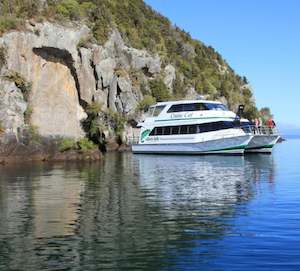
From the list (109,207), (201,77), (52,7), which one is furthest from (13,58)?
(201,77)

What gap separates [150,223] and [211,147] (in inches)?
1425

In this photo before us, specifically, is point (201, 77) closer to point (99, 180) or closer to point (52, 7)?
point (52, 7)

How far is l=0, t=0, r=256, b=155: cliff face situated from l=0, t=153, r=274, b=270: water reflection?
16524 mm

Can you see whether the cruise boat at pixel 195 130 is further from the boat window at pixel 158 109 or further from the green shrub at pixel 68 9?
the green shrub at pixel 68 9

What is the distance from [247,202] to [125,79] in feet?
158

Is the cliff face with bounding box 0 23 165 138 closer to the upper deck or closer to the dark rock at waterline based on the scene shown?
the dark rock at waterline

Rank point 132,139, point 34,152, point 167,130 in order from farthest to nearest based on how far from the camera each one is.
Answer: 1. point 132,139
2. point 167,130
3. point 34,152

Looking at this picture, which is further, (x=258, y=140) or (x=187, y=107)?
(x=187, y=107)

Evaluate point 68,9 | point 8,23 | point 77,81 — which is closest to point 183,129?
point 77,81

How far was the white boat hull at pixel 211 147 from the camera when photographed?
168 ft

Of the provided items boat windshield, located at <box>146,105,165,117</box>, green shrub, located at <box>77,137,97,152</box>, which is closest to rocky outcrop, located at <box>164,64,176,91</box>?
boat windshield, located at <box>146,105,165,117</box>

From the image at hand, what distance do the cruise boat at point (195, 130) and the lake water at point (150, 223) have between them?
21753mm

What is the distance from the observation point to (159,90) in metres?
74.2

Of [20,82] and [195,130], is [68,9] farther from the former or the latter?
[195,130]
